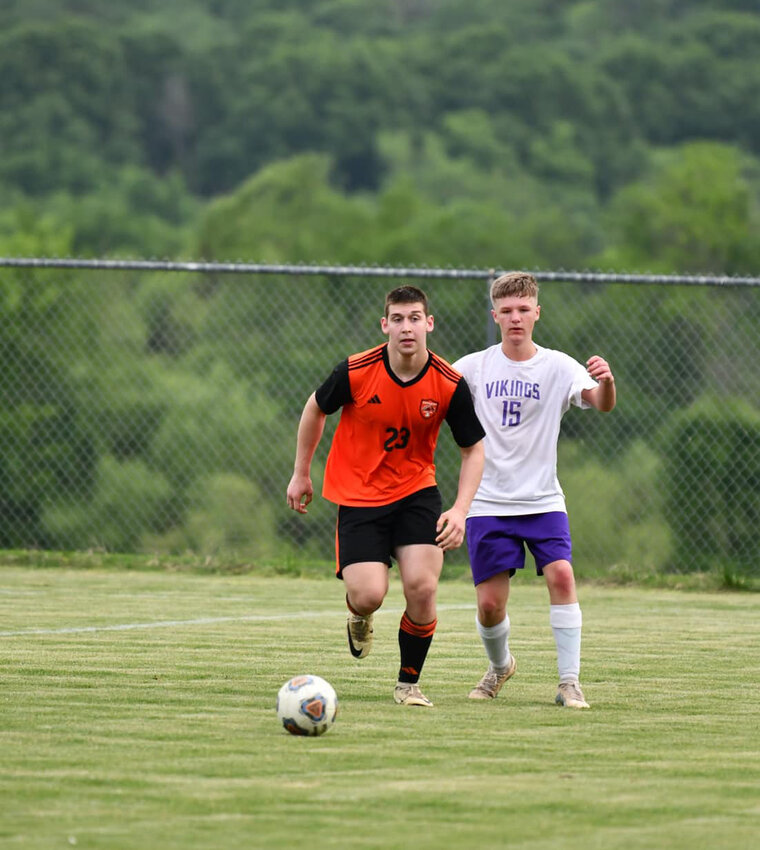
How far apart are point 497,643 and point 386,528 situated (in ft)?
2.11

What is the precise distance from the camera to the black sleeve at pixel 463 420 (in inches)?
276

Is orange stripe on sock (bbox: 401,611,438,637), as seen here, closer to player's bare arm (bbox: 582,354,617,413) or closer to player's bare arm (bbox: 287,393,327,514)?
player's bare arm (bbox: 287,393,327,514)

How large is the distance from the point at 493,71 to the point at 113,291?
267ft

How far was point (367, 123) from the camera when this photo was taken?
97500 mm

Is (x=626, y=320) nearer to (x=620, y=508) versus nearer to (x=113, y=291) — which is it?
(x=113, y=291)

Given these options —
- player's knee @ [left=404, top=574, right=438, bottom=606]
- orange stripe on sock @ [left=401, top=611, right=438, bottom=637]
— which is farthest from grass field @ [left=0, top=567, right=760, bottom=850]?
player's knee @ [left=404, top=574, right=438, bottom=606]

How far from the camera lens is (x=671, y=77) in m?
99.8

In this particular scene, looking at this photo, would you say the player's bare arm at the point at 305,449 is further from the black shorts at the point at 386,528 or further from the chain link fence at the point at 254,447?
the chain link fence at the point at 254,447

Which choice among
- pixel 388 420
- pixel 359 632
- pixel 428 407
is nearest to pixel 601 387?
pixel 428 407

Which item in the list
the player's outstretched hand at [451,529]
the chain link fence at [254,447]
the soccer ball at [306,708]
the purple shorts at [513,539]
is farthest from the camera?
the chain link fence at [254,447]

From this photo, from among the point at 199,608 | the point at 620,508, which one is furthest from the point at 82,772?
the point at 620,508

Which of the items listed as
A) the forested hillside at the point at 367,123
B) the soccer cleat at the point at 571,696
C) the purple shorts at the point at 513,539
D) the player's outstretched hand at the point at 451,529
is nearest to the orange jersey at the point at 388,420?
the purple shorts at the point at 513,539

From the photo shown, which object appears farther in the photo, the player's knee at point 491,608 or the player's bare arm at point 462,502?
the player's knee at point 491,608

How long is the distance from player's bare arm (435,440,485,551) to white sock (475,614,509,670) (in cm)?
53
